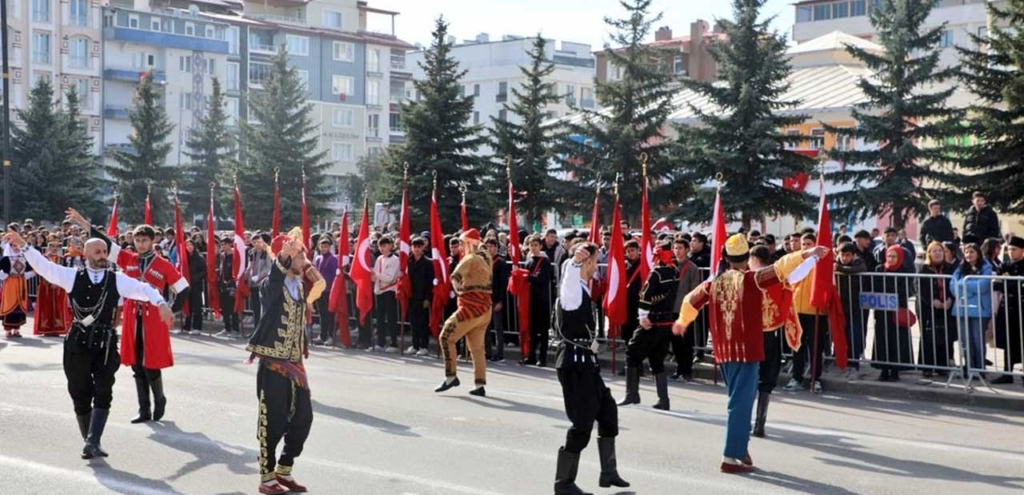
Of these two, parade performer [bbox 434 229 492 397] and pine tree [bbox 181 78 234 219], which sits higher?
pine tree [bbox 181 78 234 219]

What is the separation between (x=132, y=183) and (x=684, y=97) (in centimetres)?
2641

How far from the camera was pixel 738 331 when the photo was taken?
9.84 meters

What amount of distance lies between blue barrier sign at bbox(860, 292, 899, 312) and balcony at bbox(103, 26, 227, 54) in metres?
83.0

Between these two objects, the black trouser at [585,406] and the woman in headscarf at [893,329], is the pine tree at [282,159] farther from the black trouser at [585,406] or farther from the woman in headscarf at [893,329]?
the black trouser at [585,406]

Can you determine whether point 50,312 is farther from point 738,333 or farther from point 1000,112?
point 1000,112

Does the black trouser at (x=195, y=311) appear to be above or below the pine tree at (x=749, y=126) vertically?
below

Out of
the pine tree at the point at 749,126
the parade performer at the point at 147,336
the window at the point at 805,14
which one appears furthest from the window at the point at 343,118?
the parade performer at the point at 147,336

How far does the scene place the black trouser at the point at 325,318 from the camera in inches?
829

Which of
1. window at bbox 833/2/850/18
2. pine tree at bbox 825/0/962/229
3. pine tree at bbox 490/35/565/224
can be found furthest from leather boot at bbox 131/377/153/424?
window at bbox 833/2/850/18

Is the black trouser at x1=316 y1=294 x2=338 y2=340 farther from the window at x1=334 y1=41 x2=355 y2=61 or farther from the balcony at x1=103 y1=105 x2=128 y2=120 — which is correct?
the window at x1=334 y1=41 x2=355 y2=61

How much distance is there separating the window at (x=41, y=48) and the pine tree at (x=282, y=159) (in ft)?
106

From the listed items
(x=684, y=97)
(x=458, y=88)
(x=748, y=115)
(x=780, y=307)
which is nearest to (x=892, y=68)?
(x=748, y=115)

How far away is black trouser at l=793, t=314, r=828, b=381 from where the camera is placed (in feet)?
49.9

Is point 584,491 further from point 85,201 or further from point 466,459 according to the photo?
point 85,201
